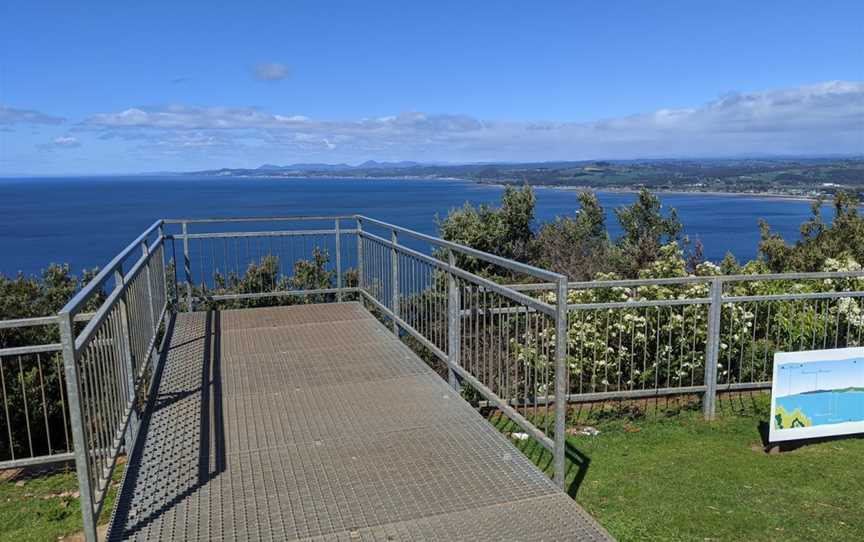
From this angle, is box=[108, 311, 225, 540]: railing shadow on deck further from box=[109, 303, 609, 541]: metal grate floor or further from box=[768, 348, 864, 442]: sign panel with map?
box=[768, 348, 864, 442]: sign panel with map

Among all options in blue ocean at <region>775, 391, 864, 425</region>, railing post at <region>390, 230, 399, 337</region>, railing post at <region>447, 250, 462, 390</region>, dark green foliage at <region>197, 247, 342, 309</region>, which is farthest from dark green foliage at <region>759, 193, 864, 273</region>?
railing post at <region>447, 250, 462, 390</region>

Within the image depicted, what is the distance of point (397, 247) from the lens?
6.84 meters

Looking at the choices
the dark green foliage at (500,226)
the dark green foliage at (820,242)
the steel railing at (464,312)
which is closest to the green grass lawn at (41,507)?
the steel railing at (464,312)

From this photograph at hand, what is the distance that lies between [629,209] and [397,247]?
17195 millimetres

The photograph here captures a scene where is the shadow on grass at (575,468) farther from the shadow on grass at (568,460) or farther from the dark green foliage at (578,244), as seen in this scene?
the dark green foliage at (578,244)

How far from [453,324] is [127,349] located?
7.73 ft

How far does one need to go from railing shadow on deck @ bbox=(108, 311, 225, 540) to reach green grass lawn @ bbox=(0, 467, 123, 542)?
2.07ft

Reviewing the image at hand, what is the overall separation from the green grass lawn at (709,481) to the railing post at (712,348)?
14cm

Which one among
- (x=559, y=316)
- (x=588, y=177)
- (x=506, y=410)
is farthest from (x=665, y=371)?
(x=588, y=177)

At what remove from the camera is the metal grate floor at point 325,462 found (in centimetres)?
320

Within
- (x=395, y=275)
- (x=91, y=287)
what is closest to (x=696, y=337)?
(x=395, y=275)

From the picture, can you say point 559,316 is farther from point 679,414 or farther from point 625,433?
point 679,414

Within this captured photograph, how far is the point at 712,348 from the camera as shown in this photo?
570cm

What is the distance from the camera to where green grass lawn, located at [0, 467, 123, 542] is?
4.33 metres
